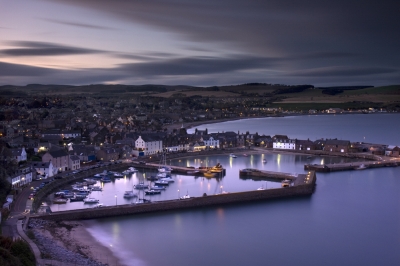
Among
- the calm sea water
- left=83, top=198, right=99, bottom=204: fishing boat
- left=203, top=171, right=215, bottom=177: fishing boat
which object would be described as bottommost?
the calm sea water

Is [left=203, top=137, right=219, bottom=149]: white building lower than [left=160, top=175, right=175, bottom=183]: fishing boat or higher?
higher

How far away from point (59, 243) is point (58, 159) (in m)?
6.14

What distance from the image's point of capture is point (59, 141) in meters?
18.5

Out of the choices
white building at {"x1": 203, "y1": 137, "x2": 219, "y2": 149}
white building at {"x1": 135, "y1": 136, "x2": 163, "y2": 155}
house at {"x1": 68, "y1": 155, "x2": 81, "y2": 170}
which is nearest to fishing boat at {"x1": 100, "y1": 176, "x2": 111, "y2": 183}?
house at {"x1": 68, "y1": 155, "x2": 81, "y2": 170}

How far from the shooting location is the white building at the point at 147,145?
17125 mm

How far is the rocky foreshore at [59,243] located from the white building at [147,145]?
29.1ft

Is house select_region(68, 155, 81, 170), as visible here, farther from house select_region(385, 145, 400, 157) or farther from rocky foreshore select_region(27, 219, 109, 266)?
house select_region(385, 145, 400, 157)

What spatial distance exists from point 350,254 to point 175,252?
301 centimetres

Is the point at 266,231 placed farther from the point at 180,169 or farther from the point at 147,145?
the point at 147,145

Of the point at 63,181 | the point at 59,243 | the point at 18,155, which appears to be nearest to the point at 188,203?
the point at 59,243

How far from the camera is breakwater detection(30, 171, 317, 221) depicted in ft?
28.2

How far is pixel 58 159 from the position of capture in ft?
42.1

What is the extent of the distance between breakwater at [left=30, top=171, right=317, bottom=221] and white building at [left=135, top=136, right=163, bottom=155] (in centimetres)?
712

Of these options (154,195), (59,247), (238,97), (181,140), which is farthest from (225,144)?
(238,97)
